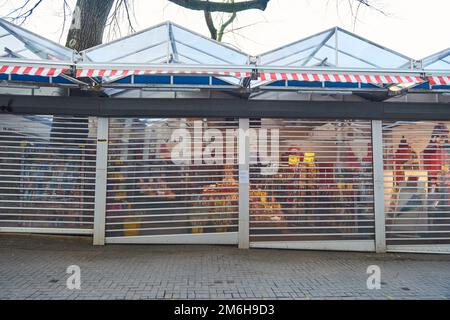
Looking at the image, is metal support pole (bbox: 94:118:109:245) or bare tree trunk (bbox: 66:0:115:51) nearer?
metal support pole (bbox: 94:118:109:245)

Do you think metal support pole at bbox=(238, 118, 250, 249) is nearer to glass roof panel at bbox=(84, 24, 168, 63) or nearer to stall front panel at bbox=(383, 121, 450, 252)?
glass roof panel at bbox=(84, 24, 168, 63)

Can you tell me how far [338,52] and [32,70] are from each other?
5.50 meters

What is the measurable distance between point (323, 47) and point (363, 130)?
2054mm

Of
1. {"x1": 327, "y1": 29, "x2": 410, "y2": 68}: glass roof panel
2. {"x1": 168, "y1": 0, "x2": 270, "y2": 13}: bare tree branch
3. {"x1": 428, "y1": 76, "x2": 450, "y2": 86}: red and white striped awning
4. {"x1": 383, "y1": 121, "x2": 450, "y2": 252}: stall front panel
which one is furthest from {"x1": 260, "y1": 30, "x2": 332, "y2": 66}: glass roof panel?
{"x1": 168, "y1": 0, "x2": 270, "y2": 13}: bare tree branch

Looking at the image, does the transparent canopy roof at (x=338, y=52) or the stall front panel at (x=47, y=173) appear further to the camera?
the stall front panel at (x=47, y=173)

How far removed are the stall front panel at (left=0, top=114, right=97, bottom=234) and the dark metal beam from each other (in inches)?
13.0

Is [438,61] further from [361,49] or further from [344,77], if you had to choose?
[344,77]

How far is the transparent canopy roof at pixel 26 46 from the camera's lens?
7.16m

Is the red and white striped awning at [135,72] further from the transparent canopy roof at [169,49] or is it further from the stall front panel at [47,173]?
the stall front panel at [47,173]

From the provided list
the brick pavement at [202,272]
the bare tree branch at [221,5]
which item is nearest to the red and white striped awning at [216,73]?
the brick pavement at [202,272]

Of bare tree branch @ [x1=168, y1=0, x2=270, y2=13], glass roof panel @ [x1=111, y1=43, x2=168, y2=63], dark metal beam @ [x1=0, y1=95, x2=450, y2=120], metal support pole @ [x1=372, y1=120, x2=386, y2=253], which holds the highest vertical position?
bare tree branch @ [x1=168, y1=0, x2=270, y2=13]

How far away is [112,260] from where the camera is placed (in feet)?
23.3

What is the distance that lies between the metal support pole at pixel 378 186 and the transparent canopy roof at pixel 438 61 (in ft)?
4.88

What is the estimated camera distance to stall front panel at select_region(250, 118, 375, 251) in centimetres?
843
